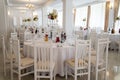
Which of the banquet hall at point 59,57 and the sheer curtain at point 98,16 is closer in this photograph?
the banquet hall at point 59,57

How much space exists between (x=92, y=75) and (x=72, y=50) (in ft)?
3.44

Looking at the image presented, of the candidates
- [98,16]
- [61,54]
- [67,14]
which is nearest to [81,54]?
[61,54]

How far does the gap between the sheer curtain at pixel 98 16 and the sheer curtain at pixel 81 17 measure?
3.19 feet

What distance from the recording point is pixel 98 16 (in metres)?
10.9

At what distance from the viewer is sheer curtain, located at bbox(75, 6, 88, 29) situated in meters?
12.8

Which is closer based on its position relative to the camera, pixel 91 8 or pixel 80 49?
pixel 80 49

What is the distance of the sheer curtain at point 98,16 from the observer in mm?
10094

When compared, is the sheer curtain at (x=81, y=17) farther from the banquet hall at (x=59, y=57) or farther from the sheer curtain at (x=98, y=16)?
the banquet hall at (x=59, y=57)

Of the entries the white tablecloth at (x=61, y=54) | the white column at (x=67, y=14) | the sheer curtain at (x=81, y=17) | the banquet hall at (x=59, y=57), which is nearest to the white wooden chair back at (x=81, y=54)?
the banquet hall at (x=59, y=57)

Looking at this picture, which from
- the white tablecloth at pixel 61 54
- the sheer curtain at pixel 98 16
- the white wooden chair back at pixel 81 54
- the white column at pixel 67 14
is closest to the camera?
the white wooden chair back at pixel 81 54

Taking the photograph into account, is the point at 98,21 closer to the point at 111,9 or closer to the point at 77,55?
the point at 111,9

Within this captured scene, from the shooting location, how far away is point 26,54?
4.28 metres

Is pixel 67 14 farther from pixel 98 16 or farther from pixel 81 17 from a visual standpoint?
pixel 81 17

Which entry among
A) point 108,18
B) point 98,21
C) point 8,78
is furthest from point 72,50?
point 98,21
